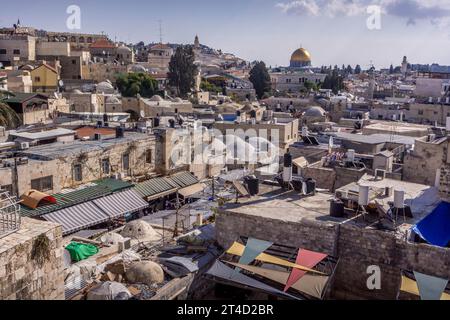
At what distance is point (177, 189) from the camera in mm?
23219

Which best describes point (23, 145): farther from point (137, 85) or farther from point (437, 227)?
point (137, 85)

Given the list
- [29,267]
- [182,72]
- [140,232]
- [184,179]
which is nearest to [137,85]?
[182,72]

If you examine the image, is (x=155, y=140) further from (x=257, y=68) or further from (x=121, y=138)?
(x=257, y=68)

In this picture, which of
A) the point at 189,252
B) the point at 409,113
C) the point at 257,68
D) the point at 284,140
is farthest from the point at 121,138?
the point at 257,68

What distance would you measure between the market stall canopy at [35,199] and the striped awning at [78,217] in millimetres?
534

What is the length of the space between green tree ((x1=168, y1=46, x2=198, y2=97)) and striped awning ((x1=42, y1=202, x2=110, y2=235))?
44474 mm

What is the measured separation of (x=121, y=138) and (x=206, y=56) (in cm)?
12179

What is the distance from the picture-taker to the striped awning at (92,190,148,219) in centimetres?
1869

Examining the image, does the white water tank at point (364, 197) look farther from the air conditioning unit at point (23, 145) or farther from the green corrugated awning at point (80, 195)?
the air conditioning unit at point (23, 145)

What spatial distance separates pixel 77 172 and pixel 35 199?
328 cm

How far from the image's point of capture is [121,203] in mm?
19594

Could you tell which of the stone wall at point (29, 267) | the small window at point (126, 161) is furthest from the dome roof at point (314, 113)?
the stone wall at point (29, 267)

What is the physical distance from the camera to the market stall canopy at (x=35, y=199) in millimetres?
16625

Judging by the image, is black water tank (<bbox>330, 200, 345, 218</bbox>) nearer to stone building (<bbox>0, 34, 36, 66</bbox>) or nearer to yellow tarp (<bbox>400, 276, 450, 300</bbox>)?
yellow tarp (<bbox>400, 276, 450, 300</bbox>)
